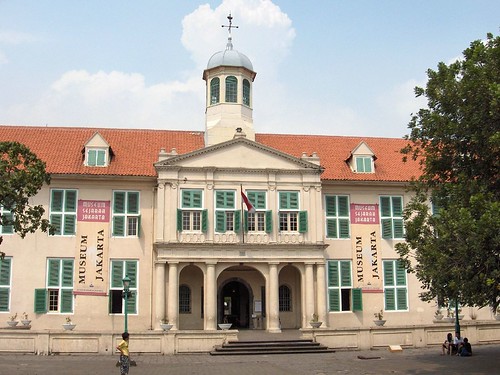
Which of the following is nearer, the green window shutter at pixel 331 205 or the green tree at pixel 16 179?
the green tree at pixel 16 179

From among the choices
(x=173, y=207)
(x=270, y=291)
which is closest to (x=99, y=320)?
(x=173, y=207)

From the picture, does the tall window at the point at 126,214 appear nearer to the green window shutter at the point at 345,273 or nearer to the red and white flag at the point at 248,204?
the red and white flag at the point at 248,204

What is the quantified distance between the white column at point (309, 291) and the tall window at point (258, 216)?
2.91 metres

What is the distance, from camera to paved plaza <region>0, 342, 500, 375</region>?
20.6 m

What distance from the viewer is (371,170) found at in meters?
36.0

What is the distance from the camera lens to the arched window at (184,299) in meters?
33.8

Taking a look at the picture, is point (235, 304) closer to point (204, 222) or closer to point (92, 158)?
point (204, 222)

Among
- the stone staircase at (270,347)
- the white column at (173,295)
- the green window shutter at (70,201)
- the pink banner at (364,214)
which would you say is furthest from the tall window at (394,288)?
the green window shutter at (70,201)

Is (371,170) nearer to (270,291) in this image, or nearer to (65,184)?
(270,291)

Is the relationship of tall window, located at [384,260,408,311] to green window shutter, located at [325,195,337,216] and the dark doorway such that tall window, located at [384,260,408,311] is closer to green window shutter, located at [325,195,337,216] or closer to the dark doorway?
green window shutter, located at [325,195,337,216]

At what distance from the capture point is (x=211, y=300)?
31375 millimetres

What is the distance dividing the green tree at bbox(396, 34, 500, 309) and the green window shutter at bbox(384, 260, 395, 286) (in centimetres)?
1361

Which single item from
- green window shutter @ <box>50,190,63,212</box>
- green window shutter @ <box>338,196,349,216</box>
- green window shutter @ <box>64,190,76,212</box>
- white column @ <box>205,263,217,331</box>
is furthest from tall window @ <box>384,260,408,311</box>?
green window shutter @ <box>50,190,63,212</box>

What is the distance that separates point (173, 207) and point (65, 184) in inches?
241
